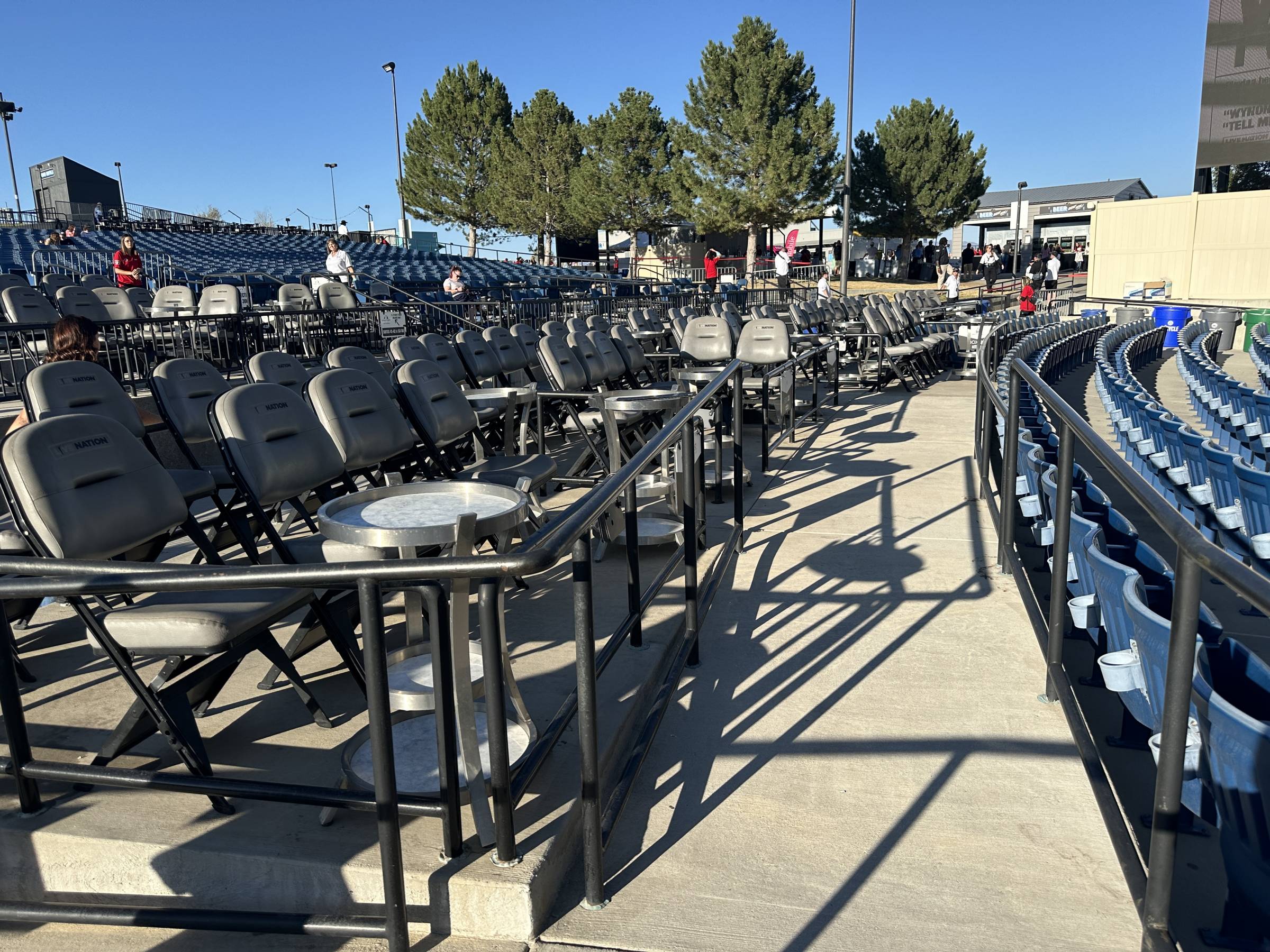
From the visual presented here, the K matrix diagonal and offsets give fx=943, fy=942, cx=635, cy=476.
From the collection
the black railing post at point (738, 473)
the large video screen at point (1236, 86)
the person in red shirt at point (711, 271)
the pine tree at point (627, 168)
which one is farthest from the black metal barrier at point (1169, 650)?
the pine tree at point (627, 168)

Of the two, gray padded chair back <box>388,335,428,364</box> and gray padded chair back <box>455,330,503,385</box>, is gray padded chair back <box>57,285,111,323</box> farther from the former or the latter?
gray padded chair back <box>388,335,428,364</box>

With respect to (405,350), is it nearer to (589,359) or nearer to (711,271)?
(589,359)

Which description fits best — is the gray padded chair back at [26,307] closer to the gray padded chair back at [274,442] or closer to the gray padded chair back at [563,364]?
the gray padded chair back at [563,364]

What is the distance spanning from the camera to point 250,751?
2.91 meters

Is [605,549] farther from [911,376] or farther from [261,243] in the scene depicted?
[261,243]

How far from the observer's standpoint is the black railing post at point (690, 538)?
355 cm

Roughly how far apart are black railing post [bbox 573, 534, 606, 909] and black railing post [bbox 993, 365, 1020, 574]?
3.25 metres

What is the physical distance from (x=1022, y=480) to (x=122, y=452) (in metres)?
4.18

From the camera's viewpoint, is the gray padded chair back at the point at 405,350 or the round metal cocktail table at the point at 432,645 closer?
the round metal cocktail table at the point at 432,645

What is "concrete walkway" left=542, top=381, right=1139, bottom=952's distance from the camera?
223 cm

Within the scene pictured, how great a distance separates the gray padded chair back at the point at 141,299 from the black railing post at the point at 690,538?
31.4ft

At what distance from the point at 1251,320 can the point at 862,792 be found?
21.5 m

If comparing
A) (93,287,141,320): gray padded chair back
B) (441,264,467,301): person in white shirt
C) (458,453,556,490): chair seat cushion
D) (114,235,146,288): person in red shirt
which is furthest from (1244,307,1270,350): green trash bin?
(114,235,146,288): person in red shirt

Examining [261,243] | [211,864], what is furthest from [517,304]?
[261,243]
